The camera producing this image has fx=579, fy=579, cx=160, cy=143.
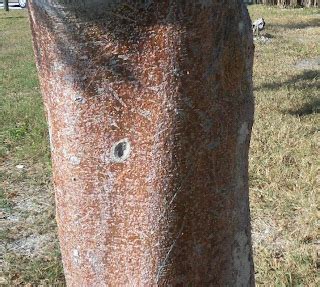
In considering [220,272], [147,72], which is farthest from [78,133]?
[220,272]

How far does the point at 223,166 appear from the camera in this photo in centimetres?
130

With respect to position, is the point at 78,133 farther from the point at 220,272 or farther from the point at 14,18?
the point at 14,18

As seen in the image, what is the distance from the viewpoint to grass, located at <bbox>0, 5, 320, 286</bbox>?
3174mm

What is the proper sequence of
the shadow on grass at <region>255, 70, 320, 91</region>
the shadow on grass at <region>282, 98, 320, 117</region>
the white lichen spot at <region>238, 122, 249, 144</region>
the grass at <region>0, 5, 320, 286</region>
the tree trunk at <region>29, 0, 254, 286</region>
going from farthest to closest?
the shadow on grass at <region>255, 70, 320, 91</region> < the shadow on grass at <region>282, 98, 320, 117</region> < the grass at <region>0, 5, 320, 286</region> < the white lichen spot at <region>238, 122, 249, 144</region> < the tree trunk at <region>29, 0, 254, 286</region>

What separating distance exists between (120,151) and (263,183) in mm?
3113

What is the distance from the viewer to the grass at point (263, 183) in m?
3.17

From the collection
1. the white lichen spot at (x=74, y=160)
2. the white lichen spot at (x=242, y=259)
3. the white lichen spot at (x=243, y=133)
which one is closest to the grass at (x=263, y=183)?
the white lichen spot at (x=242, y=259)

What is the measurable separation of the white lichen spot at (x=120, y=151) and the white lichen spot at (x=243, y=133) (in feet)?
0.89

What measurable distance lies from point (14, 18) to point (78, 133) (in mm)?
20990

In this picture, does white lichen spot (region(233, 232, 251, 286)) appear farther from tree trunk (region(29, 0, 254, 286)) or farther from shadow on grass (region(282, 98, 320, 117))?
shadow on grass (region(282, 98, 320, 117))

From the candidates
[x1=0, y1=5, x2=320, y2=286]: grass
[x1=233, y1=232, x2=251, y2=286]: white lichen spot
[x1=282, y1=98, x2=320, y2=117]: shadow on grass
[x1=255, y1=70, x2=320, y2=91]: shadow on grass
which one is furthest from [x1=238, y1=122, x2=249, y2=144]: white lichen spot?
[x1=255, y1=70, x2=320, y2=91]: shadow on grass

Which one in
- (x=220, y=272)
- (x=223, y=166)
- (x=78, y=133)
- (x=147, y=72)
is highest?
(x=147, y=72)

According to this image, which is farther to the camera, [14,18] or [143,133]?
[14,18]

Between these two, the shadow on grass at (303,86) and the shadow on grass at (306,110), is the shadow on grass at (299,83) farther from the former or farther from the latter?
the shadow on grass at (306,110)
